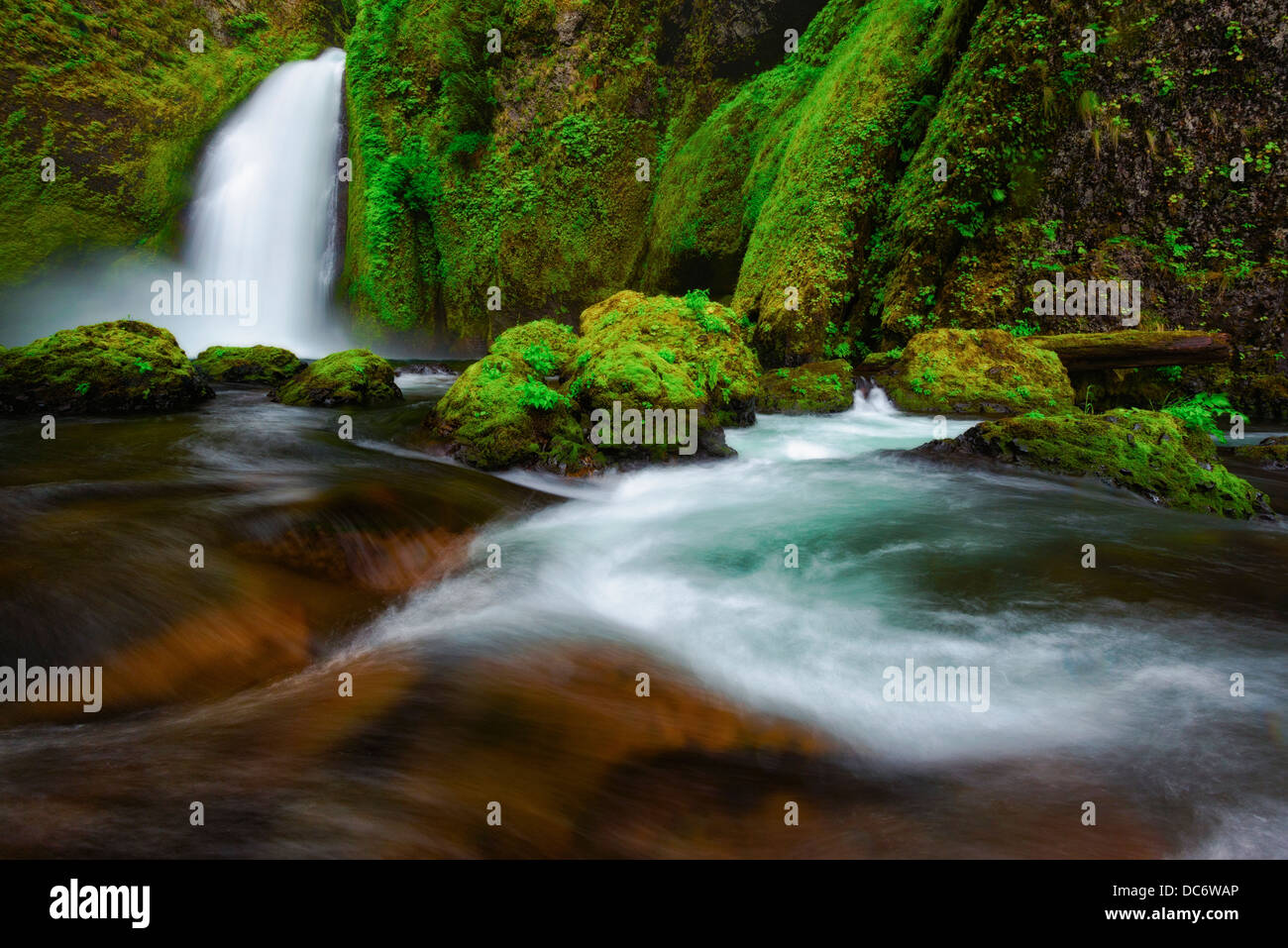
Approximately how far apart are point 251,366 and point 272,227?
12.4 metres

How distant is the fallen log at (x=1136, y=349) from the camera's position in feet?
30.9

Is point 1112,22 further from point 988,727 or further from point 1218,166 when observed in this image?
point 988,727

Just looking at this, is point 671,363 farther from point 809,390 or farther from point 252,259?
point 252,259

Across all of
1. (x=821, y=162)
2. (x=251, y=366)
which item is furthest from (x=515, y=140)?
(x=251, y=366)

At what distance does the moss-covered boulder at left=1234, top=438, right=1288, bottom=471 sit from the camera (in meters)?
7.38

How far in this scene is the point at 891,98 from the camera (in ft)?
44.0

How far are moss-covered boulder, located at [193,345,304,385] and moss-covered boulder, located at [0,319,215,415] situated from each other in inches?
99.8

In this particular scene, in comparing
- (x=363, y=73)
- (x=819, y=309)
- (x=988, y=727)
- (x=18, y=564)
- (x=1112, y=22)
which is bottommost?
(x=988, y=727)

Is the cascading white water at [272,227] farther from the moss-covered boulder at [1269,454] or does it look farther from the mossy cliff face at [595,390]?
the moss-covered boulder at [1269,454]

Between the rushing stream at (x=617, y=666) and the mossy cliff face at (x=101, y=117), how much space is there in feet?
72.0

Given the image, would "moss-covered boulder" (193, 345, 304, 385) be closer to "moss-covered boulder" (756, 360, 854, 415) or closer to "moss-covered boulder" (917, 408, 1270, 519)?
"moss-covered boulder" (756, 360, 854, 415)
